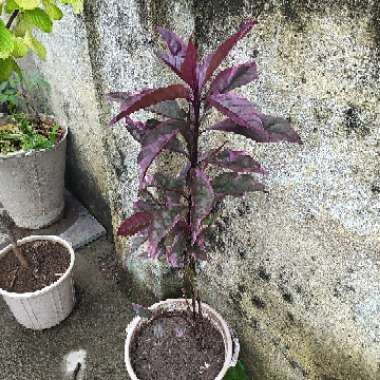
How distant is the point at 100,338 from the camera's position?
8.49 ft

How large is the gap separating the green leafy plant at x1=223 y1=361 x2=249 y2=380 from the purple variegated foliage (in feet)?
2.44

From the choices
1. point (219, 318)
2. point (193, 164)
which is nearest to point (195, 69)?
point (193, 164)

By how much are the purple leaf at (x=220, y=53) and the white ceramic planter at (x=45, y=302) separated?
5.03ft

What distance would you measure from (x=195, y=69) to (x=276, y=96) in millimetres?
354

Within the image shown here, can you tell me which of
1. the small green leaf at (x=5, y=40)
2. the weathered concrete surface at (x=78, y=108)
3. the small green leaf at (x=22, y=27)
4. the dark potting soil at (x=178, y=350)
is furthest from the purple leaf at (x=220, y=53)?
the weathered concrete surface at (x=78, y=108)

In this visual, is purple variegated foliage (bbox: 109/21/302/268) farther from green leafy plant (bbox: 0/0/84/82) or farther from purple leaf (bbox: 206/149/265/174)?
green leafy plant (bbox: 0/0/84/82)

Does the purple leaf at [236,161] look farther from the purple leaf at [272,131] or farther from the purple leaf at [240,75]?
the purple leaf at [240,75]

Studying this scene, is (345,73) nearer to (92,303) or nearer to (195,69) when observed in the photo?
(195,69)

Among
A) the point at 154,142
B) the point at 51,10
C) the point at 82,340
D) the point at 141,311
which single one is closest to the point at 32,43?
the point at 51,10

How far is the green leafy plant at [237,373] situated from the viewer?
2.17 m

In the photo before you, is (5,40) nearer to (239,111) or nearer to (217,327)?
(239,111)

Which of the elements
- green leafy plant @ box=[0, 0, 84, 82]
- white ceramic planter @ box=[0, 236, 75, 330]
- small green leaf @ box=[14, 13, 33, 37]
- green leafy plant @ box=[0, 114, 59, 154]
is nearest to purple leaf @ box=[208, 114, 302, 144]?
green leafy plant @ box=[0, 0, 84, 82]

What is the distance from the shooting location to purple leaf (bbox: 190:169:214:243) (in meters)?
1.37

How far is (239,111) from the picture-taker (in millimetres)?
1244
